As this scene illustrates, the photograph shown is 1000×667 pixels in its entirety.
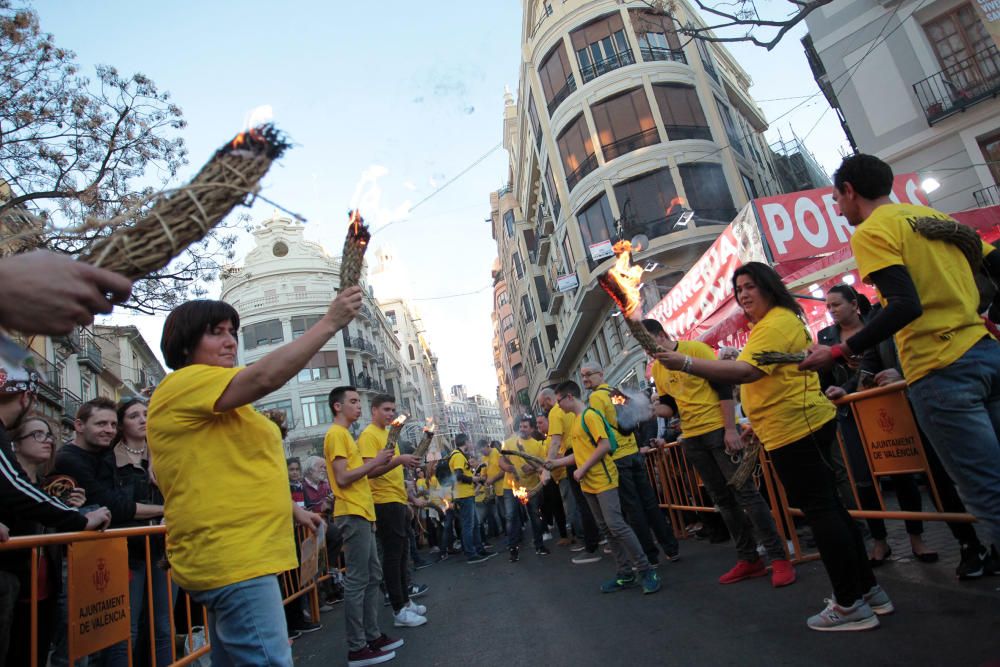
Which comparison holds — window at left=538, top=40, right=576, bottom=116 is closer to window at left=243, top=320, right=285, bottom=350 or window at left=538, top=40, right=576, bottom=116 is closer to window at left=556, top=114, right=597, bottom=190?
window at left=556, top=114, right=597, bottom=190

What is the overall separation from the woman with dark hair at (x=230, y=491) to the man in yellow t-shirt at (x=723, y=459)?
123 inches

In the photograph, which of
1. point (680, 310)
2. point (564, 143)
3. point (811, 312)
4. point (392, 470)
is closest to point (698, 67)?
point (564, 143)

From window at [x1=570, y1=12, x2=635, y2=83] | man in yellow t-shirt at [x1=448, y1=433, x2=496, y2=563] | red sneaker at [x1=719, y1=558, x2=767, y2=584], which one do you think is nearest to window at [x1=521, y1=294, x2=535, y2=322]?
window at [x1=570, y1=12, x2=635, y2=83]

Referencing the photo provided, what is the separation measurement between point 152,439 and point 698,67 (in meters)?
26.5

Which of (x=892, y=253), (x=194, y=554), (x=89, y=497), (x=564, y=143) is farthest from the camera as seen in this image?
(x=564, y=143)

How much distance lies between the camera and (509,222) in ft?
145

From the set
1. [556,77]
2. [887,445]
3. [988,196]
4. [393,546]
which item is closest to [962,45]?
[988,196]

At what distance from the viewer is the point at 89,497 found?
391cm

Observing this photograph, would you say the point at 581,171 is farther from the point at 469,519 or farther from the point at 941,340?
the point at 941,340

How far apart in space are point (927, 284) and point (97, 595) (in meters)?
4.40

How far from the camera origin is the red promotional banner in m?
8.96

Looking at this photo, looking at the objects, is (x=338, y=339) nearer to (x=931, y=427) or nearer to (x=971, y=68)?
(x=971, y=68)

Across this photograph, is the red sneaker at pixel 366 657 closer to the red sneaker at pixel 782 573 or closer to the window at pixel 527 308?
the red sneaker at pixel 782 573

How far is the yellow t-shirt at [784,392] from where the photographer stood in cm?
356
